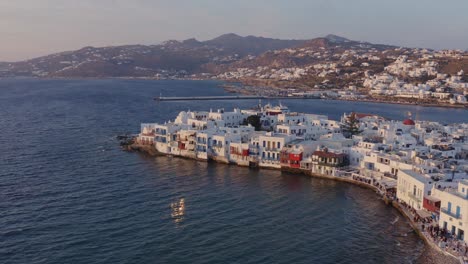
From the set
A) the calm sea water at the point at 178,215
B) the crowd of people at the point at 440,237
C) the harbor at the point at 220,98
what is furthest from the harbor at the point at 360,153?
the harbor at the point at 220,98

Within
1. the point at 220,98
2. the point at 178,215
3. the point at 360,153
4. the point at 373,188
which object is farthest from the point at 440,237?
the point at 220,98

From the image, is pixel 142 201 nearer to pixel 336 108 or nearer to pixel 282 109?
pixel 282 109

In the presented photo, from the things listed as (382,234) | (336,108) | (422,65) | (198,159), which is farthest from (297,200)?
(422,65)

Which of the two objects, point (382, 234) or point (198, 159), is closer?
point (382, 234)

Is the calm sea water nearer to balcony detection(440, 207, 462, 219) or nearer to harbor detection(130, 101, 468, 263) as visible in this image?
harbor detection(130, 101, 468, 263)

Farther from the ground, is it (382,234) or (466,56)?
(466,56)

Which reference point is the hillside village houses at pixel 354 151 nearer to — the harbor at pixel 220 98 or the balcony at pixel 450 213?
the balcony at pixel 450 213
